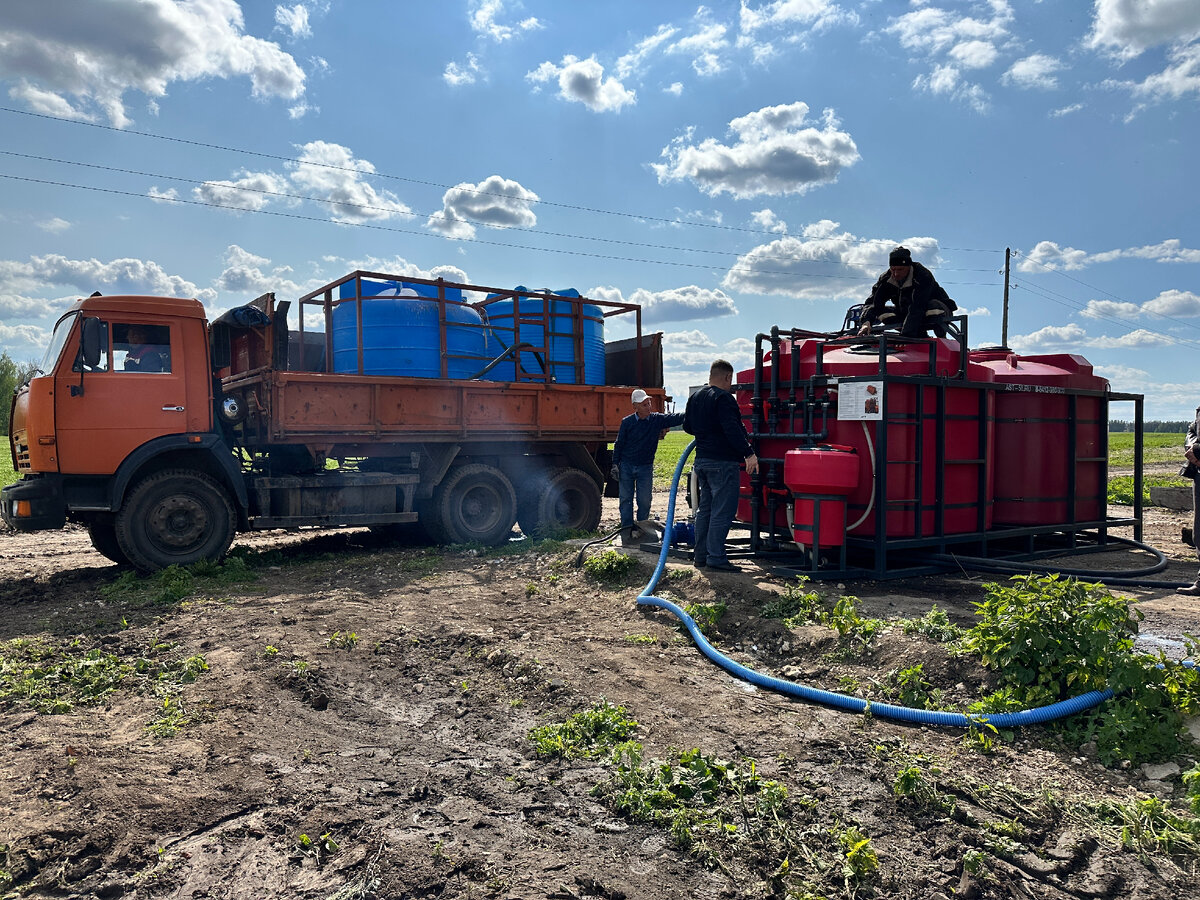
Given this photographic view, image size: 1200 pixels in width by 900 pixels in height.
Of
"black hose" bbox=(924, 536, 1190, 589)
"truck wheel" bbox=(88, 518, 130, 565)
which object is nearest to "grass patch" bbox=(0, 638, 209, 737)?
"truck wheel" bbox=(88, 518, 130, 565)

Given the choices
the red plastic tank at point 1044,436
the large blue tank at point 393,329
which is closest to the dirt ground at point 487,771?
the red plastic tank at point 1044,436

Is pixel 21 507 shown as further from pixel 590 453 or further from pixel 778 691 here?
pixel 778 691

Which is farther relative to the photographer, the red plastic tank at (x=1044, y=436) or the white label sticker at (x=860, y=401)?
the red plastic tank at (x=1044, y=436)

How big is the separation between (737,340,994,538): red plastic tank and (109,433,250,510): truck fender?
19.2ft

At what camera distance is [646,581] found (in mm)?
7438

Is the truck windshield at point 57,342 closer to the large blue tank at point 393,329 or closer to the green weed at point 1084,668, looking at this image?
the large blue tank at point 393,329

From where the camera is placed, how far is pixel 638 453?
9.60m

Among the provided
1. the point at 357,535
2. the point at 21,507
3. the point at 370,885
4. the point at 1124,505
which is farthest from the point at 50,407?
the point at 1124,505

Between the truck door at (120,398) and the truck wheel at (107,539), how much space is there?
82cm

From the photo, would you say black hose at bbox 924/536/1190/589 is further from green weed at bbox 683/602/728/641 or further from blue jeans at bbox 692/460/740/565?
green weed at bbox 683/602/728/641

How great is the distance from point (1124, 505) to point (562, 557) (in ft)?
40.5

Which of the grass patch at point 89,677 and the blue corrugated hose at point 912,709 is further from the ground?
the blue corrugated hose at point 912,709

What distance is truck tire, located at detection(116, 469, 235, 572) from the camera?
8.58m

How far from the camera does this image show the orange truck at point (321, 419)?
8.50 m
